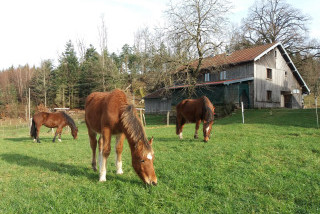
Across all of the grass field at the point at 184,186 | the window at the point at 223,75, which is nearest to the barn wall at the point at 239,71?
the window at the point at 223,75

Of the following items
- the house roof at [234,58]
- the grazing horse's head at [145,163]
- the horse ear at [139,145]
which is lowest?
the grazing horse's head at [145,163]

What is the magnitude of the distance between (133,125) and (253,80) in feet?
81.6

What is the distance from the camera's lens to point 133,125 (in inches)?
182

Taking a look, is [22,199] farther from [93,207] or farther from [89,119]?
[89,119]

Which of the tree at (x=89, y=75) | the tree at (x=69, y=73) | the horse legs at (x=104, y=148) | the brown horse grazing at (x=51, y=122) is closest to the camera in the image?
the horse legs at (x=104, y=148)

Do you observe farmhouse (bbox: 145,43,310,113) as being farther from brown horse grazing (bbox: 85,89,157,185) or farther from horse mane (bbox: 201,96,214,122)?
brown horse grazing (bbox: 85,89,157,185)

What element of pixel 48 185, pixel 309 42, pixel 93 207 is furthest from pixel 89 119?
pixel 309 42

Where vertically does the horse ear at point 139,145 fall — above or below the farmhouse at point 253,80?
below

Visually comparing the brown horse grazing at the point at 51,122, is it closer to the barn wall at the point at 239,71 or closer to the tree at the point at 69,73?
the barn wall at the point at 239,71

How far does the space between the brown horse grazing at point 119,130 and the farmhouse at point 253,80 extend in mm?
19057

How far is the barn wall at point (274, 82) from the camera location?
2697 centimetres

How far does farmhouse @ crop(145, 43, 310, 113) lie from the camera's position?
26.4 m

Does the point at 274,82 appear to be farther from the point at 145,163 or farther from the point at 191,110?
the point at 145,163

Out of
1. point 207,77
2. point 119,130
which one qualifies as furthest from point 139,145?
point 207,77
